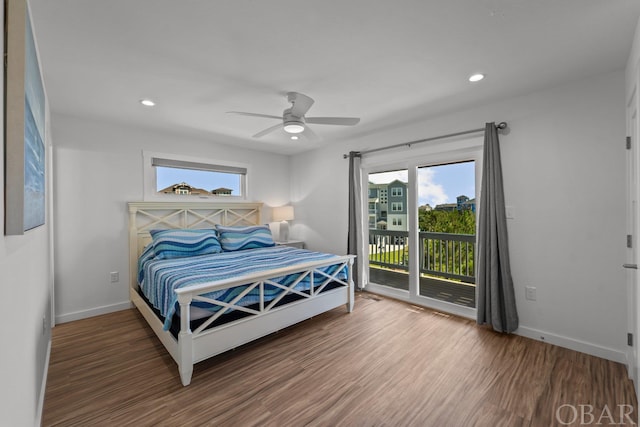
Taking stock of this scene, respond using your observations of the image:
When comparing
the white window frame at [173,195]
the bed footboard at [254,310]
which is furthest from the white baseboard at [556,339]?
the white window frame at [173,195]

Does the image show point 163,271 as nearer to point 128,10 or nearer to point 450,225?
point 128,10

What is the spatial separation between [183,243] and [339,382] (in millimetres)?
2409

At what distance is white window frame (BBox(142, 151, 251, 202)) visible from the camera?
3.77m

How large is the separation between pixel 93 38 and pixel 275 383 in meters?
2.67

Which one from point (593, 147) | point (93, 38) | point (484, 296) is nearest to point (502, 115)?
point (593, 147)

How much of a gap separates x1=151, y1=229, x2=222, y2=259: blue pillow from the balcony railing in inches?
92.4

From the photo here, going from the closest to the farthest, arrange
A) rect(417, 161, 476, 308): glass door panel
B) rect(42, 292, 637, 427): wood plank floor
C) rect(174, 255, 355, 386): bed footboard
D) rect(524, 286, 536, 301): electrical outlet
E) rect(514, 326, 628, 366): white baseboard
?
1. rect(42, 292, 637, 427): wood plank floor
2. rect(174, 255, 355, 386): bed footboard
3. rect(514, 326, 628, 366): white baseboard
4. rect(524, 286, 536, 301): electrical outlet
5. rect(417, 161, 476, 308): glass door panel

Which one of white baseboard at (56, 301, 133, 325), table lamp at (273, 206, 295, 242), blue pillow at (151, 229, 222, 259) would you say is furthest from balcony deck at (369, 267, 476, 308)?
white baseboard at (56, 301, 133, 325)

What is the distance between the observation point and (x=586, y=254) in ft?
8.00

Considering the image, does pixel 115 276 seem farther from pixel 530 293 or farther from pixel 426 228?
pixel 530 293

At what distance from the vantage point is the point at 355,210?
415 centimetres

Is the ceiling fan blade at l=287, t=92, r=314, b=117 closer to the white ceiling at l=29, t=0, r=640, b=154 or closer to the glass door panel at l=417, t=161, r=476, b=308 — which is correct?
the white ceiling at l=29, t=0, r=640, b=154

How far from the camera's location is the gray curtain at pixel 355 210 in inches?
163

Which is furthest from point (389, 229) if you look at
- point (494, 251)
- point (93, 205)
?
point (93, 205)
